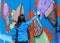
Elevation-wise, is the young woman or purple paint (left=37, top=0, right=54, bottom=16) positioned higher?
purple paint (left=37, top=0, right=54, bottom=16)

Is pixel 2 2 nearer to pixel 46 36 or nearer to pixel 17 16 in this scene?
pixel 17 16

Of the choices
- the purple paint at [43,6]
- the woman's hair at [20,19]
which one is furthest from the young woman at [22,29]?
the purple paint at [43,6]

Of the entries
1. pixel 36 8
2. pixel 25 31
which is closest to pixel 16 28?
pixel 25 31

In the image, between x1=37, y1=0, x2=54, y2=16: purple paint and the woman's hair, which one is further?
the woman's hair

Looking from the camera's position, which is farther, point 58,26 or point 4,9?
point 4,9

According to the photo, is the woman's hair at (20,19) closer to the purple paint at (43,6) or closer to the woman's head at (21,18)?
the woman's head at (21,18)

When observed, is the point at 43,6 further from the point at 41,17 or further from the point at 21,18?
the point at 21,18

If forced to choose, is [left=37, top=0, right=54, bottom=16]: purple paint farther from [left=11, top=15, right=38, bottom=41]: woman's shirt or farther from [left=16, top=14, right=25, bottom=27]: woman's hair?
[left=16, top=14, right=25, bottom=27]: woman's hair

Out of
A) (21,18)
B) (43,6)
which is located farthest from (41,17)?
(21,18)

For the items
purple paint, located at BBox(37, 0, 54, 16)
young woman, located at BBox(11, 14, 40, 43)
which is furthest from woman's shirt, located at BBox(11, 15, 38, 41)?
purple paint, located at BBox(37, 0, 54, 16)

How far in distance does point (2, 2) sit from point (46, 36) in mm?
1681

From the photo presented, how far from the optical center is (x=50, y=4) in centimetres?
696

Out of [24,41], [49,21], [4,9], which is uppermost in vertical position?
[4,9]

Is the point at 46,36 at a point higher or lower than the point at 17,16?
lower
